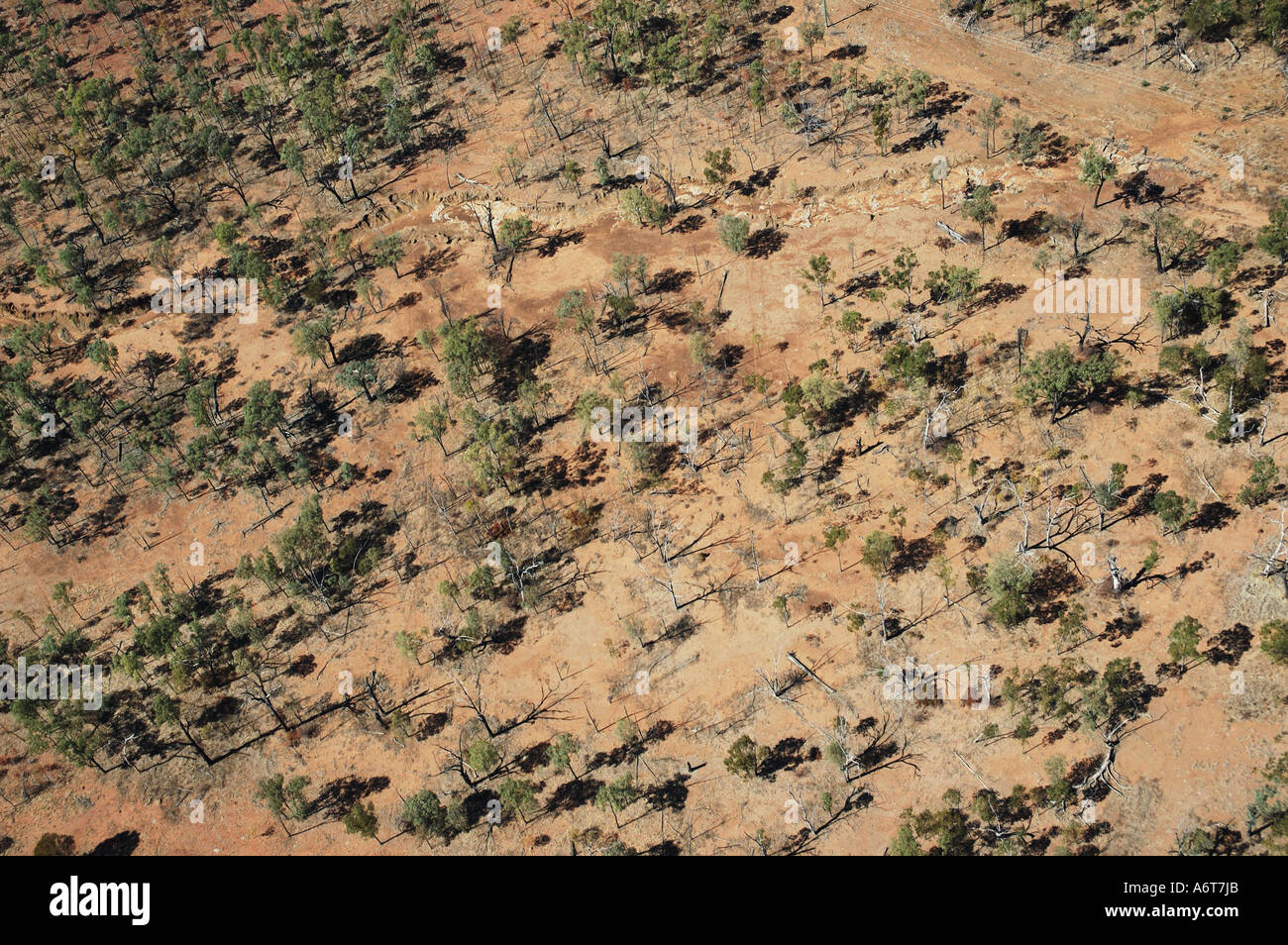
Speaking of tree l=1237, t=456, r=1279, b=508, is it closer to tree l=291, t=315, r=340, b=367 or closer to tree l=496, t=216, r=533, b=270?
tree l=496, t=216, r=533, b=270

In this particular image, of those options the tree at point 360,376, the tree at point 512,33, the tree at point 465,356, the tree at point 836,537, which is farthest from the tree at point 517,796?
the tree at point 512,33

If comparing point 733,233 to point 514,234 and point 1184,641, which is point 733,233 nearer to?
point 514,234

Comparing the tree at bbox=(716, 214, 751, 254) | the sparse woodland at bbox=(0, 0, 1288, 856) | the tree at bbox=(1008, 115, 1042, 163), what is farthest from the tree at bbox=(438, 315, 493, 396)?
the tree at bbox=(1008, 115, 1042, 163)

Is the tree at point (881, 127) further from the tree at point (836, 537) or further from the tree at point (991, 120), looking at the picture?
the tree at point (836, 537)

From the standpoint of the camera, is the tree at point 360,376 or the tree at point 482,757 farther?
the tree at point 360,376

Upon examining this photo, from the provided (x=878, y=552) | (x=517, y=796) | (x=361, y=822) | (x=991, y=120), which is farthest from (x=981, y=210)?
(x=361, y=822)
